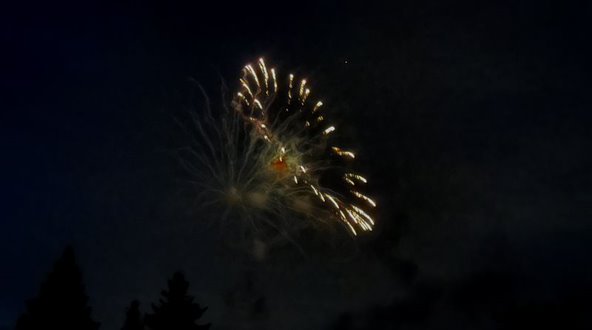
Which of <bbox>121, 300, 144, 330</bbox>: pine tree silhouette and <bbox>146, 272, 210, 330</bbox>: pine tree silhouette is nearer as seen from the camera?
<bbox>146, 272, 210, 330</bbox>: pine tree silhouette

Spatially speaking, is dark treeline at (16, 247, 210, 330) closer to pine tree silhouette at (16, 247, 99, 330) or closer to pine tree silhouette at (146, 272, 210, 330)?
pine tree silhouette at (16, 247, 99, 330)

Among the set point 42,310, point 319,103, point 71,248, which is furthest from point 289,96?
point 42,310

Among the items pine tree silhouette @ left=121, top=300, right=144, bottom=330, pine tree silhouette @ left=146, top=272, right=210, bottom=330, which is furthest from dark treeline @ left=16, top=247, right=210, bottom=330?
pine tree silhouette @ left=121, top=300, right=144, bottom=330

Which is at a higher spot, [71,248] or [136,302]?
[136,302]

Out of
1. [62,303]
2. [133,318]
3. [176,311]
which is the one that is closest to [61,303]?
[62,303]

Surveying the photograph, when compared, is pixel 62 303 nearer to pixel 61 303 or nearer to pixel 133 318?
pixel 61 303

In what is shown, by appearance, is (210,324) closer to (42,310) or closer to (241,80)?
(42,310)

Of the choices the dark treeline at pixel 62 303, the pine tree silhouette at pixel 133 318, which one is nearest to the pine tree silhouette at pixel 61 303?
the dark treeline at pixel 62 303
